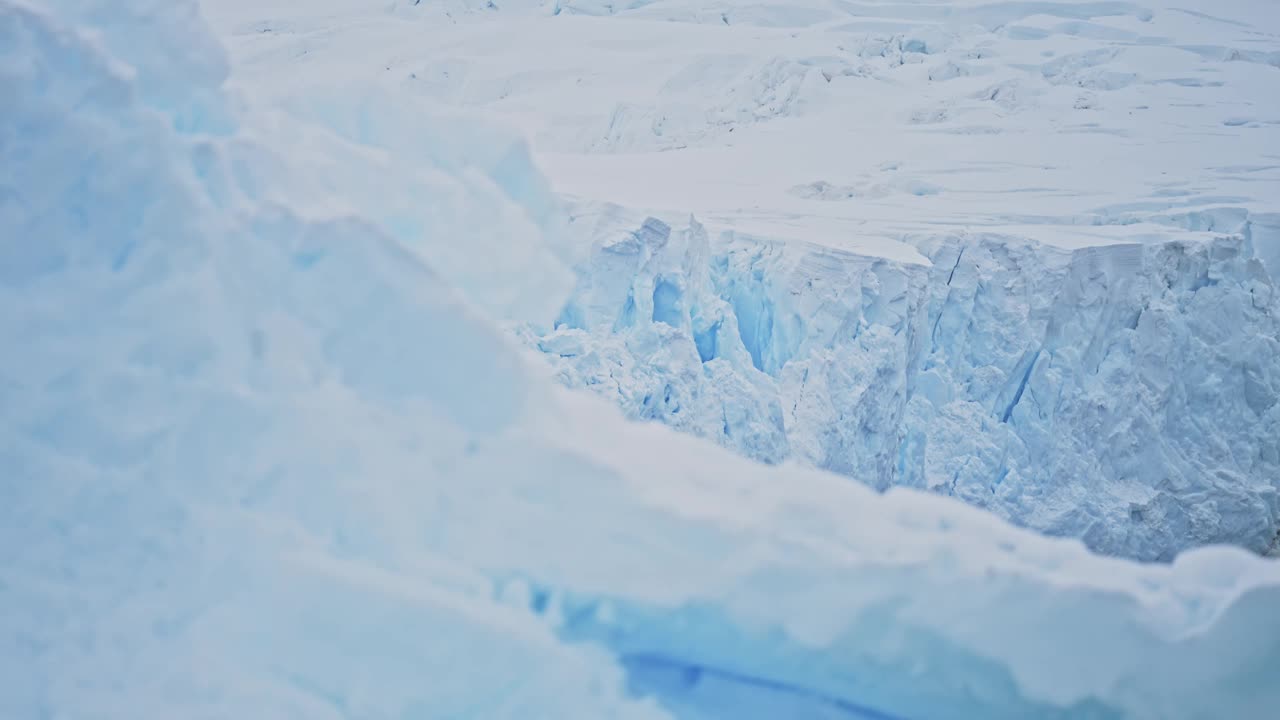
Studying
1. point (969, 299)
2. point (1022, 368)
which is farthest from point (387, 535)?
point (1022, 368)

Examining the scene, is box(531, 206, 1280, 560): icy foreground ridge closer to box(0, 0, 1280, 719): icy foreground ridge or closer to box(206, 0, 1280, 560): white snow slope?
box(206, 0, 1280, 560): white snow slope

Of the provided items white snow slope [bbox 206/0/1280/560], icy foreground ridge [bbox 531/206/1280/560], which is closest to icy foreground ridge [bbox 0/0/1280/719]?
white snow slope [bbox 206/0/1280/560]

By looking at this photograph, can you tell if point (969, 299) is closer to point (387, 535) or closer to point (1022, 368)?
point (1022, 368)

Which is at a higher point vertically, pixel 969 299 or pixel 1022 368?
pixel 969 299

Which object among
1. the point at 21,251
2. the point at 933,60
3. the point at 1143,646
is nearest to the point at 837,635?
the point at 1143,646

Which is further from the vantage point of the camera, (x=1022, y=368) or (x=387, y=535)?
(x=1022, y=368)

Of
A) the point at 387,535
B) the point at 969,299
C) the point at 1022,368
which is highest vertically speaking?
the point at 387,535

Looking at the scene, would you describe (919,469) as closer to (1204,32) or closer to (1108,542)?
(1108,542)
